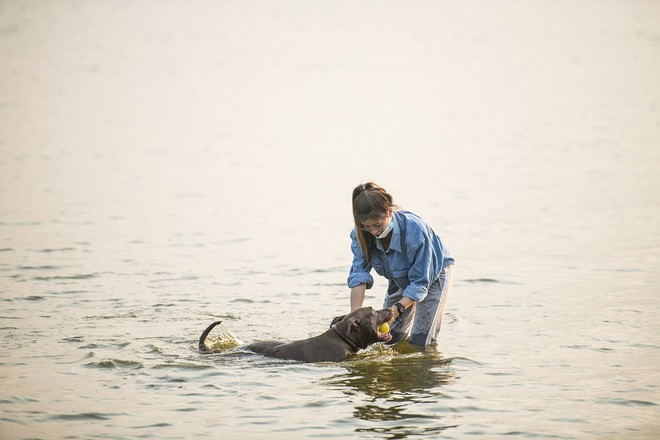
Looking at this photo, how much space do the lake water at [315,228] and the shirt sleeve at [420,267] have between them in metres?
0.81

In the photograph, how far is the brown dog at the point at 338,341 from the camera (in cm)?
794

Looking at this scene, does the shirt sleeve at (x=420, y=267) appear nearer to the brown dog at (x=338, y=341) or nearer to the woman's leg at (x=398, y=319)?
the brown dog at (x=338, y=341)

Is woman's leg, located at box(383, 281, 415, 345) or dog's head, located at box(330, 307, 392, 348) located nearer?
dog's head, located at box(330, 307, 392, 348)

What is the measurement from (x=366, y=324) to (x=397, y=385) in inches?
24.9

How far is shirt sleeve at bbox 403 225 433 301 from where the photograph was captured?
7.99 metres

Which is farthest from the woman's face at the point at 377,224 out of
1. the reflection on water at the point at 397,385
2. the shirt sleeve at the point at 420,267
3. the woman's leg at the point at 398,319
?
the reflection on water at the point at 397,385

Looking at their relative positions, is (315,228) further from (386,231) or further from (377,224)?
(377,224)

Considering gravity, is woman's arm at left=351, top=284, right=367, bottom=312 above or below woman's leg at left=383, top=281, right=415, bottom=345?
above

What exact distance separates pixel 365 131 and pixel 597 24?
820 inches

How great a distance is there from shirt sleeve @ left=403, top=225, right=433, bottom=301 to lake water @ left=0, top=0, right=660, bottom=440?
0.81 m

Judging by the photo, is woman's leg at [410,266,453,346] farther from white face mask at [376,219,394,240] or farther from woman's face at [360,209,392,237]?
woman's face at [360,209,392,237]

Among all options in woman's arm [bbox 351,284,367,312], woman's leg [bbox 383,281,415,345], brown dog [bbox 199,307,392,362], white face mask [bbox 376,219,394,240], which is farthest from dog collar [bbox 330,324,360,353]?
white face mask [bbox 376,219,394,240]

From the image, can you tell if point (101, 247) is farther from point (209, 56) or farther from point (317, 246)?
point (209, 56)

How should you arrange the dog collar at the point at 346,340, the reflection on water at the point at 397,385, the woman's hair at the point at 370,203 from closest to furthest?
the reflection on water at the point at 397,385
the woman's hair at the point at 370,203
the dog collar at the point at 346,340
